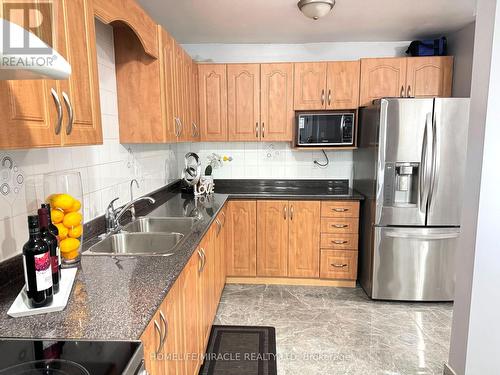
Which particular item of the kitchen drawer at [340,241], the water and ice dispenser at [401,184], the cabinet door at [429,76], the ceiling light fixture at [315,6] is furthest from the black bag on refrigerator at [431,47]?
the kitchen drawer at [340,241]

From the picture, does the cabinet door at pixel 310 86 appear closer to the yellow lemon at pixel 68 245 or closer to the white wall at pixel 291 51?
the white wall at pixel 291 51

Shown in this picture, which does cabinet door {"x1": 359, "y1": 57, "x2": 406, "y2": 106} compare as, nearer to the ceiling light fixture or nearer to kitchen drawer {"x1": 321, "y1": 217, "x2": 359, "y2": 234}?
the ceiling light fixture

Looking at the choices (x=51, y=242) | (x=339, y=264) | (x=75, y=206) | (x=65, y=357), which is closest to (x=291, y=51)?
(x=339, y=264)

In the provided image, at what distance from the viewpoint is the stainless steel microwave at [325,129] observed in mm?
3266

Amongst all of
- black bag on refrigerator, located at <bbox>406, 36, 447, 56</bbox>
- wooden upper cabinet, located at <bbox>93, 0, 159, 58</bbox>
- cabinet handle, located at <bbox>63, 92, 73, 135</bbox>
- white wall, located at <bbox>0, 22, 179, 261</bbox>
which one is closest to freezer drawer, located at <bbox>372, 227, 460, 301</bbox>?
black bag on refrigerator, located at <bbox>406, 36, 447, 56</bbox>

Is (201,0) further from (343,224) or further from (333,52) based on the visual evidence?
(343,224)

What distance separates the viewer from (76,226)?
4.73ft

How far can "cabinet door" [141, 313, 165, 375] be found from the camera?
105cm

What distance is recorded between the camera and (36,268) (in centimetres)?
104

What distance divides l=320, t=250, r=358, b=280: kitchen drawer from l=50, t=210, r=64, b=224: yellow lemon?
250 centimetres

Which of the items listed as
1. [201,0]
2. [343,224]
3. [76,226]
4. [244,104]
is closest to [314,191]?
[343,224]

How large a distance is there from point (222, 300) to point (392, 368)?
150 cm

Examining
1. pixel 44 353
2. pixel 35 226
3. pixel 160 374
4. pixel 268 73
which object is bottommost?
pixel 160 374

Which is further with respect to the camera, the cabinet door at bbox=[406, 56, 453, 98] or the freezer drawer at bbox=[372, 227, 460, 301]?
the cabinet door at bbox=[406, 56, 453, 98]
